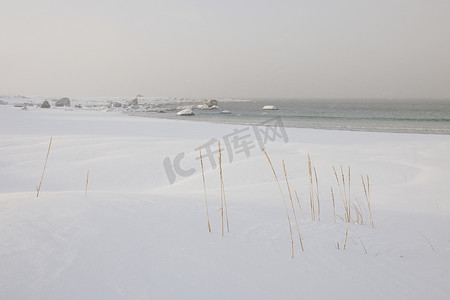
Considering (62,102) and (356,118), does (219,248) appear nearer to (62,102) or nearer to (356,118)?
(356,118)

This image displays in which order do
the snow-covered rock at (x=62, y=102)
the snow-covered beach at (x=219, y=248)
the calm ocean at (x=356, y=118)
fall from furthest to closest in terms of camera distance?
the snow-covered rock at (x=62, y=102) < the calm ocean at (x=356, y=118) < the snow-covered beach at (x=219, y=248)

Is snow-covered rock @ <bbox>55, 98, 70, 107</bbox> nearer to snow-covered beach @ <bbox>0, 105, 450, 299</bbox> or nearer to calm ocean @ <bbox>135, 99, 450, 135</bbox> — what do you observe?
calm ocean @ <bbox>135, 99, 450, 135</bbox>

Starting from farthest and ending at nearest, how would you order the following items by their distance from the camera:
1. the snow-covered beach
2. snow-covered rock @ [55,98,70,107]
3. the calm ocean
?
1. snow-covered rock @ [55,98,70,107]
2. the calm ocean
3. the snow-covered beach

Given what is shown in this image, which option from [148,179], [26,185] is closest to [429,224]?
[148,179]

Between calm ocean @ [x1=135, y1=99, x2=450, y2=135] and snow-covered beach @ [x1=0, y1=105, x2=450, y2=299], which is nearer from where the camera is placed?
snow-covered beach @ [x1=0, y1=105, x2=450, y2=299]

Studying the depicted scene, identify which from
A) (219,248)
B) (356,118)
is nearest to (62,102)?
(356,118)

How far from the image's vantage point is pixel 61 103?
141 feet

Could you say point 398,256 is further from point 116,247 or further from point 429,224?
point 116,247

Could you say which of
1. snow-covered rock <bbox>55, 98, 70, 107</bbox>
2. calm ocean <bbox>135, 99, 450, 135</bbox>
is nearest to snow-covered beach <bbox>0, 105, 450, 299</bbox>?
calm ocean <bbox>135, 99, 450, 135</bbox>

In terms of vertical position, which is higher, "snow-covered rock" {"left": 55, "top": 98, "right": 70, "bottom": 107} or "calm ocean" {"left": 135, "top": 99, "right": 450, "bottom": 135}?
"snow-covered rock" {"left": 55, "top": 98, "right": 70, "bottom": 107}

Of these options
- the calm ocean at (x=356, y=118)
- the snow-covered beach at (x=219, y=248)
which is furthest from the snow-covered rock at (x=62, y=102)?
the snow-covered beach at (x=219, y=248)

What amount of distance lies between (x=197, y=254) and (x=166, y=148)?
6515mm

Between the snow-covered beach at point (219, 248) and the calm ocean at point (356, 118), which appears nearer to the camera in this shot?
the snow-covered beach at point (219, 248)

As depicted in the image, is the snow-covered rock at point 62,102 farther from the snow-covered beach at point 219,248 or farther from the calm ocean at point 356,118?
the snow-covered beach at point 219,248
